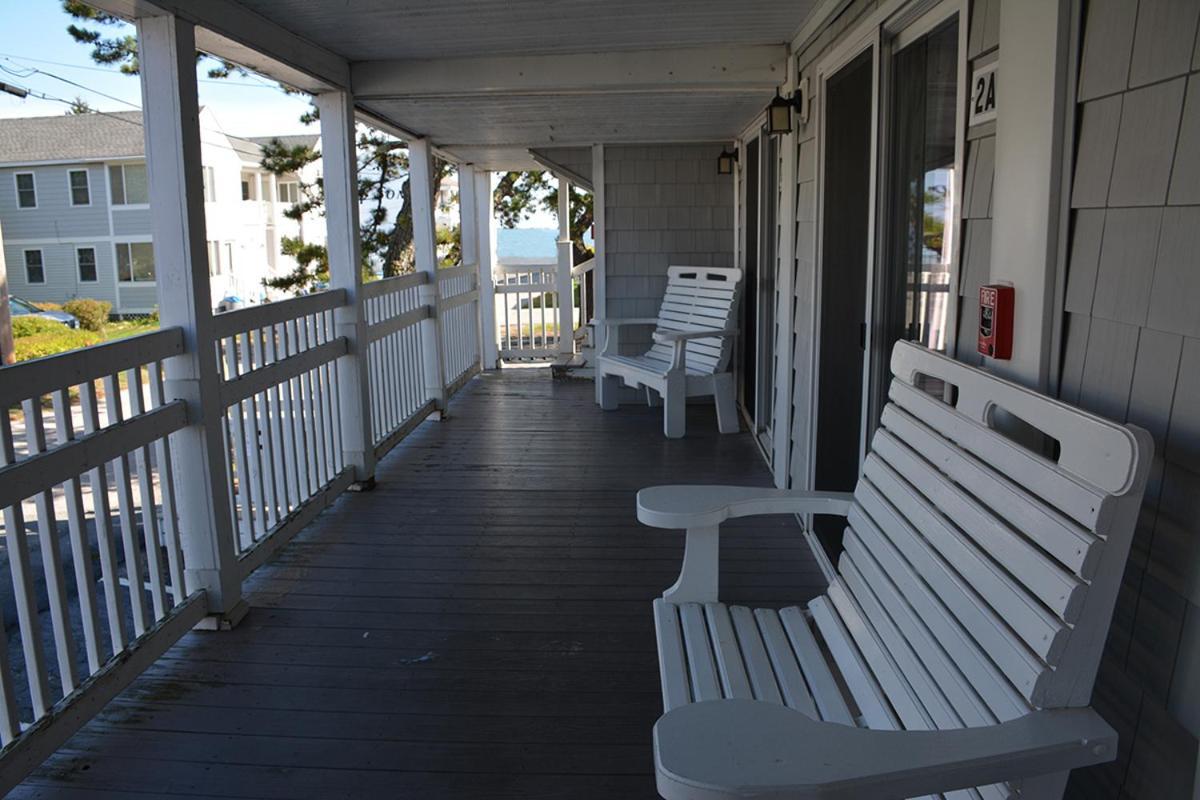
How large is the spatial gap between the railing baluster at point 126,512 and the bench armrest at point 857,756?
6.26ft

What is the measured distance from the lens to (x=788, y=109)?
4.03 m

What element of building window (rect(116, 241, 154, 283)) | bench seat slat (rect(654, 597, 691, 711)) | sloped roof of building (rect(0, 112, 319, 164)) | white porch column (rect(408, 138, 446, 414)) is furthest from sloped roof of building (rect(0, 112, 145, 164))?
bench seat slat (rect(654, 597, 691, 711))

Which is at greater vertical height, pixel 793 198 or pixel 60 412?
pixel 793 198

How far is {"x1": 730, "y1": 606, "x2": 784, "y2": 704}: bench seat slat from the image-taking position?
67.2 inches

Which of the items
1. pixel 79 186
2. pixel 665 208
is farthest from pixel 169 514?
pixel 79 186

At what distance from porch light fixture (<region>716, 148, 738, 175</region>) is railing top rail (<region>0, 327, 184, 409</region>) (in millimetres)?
4559

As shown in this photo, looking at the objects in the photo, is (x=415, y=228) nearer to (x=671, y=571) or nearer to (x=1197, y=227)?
(x=671, y=571)

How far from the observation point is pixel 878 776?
1.13 metres

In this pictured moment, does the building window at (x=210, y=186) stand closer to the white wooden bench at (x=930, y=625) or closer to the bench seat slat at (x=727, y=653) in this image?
the bench seat slat at (x=727, y=653)

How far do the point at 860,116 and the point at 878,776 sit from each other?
272 cm

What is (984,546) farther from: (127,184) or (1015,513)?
(127,184)

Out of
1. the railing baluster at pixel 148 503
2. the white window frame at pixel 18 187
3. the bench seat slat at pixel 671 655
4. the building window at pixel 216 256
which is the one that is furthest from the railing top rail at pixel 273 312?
the building window at pixel 216 256

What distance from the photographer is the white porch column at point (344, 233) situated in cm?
441

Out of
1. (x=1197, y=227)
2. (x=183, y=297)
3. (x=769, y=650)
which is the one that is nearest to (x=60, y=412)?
(x=183, y=297)
